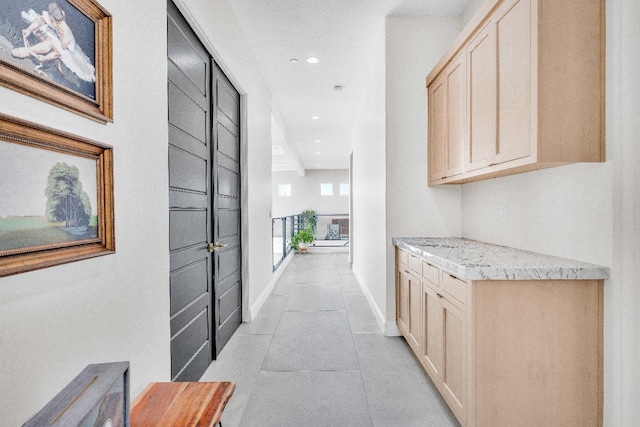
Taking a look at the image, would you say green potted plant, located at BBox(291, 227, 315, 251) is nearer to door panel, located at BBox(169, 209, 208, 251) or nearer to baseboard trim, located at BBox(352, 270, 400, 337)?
baseboard trim, located at BBox(352, 270, 400, 337)

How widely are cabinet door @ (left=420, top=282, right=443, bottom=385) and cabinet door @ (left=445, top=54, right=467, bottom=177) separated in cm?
92

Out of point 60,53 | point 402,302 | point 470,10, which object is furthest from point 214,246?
point 470,10

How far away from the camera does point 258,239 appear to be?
3.96m

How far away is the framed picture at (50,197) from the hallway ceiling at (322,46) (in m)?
2.36

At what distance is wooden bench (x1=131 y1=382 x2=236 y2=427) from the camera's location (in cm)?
105

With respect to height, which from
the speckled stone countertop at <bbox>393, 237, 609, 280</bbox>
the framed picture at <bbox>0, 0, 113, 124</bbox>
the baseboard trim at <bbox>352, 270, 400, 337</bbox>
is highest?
the framed picture at <bbox>0, 0, 113, 124</bbox>

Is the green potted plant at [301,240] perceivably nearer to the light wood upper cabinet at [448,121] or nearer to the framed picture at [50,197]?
the light wood upper cabinet at [448,121]

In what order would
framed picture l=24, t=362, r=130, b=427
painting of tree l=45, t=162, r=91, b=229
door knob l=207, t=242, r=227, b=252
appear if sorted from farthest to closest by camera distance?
door knob l=207, t=242, r=227, b=252 → painting of tree l=45, t=162, r=91, b=229 → framed picture l=24, t=362, r=130, b=427

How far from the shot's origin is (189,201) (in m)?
2.16

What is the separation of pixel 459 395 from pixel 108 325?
167 cm

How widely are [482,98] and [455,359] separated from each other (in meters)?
1.56

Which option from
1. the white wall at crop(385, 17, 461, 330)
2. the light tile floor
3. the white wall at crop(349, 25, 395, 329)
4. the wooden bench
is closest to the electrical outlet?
the white wall at crop(385, 17, 461, 330)

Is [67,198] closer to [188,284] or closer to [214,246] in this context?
[188,284]

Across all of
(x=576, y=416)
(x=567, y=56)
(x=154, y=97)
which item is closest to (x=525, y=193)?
(x=567, y=56)
